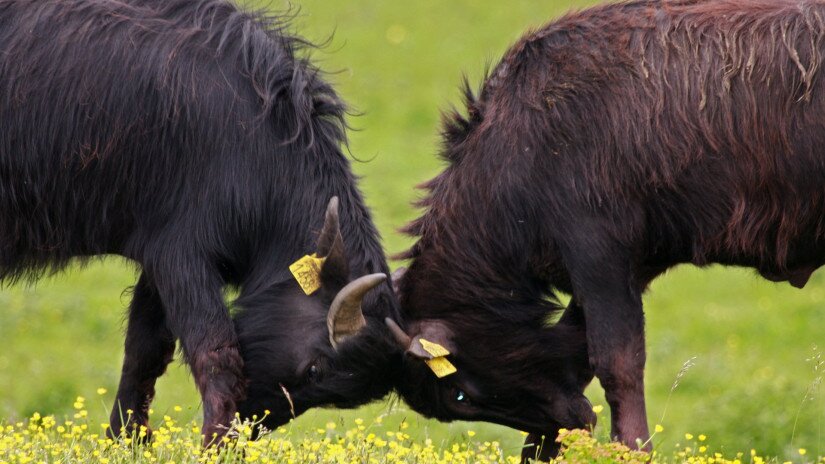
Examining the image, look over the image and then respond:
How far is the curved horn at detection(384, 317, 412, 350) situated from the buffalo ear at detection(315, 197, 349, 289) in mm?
326

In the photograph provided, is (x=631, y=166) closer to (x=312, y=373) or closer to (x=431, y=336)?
(x=431, y=336)

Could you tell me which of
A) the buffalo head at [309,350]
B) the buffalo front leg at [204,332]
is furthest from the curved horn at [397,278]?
the buffalo front leg at [204,332]

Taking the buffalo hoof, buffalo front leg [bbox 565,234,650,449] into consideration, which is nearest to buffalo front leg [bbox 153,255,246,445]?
the buffalo hoof

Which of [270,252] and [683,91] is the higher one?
[683,91]

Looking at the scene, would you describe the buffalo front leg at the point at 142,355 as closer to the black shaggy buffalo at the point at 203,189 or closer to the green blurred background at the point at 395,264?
the black shaggy buffalo at the point at 203,189

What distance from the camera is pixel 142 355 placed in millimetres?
8078

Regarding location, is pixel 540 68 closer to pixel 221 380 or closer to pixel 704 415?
pixel 221 380

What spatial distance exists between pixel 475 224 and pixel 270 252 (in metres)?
1.15

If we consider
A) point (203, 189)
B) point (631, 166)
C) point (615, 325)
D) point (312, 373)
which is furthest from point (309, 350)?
point (631, 166)

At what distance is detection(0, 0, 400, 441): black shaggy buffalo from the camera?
743cm

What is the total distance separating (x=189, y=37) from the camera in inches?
300

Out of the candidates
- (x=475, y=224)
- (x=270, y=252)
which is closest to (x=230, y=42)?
(x=270, y=252)

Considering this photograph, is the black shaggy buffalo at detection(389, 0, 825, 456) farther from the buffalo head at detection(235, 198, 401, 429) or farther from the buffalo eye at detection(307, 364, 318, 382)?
the buffalo eye at detection(307, 364, 318, 382)

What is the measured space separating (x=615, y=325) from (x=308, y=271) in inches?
65.5
